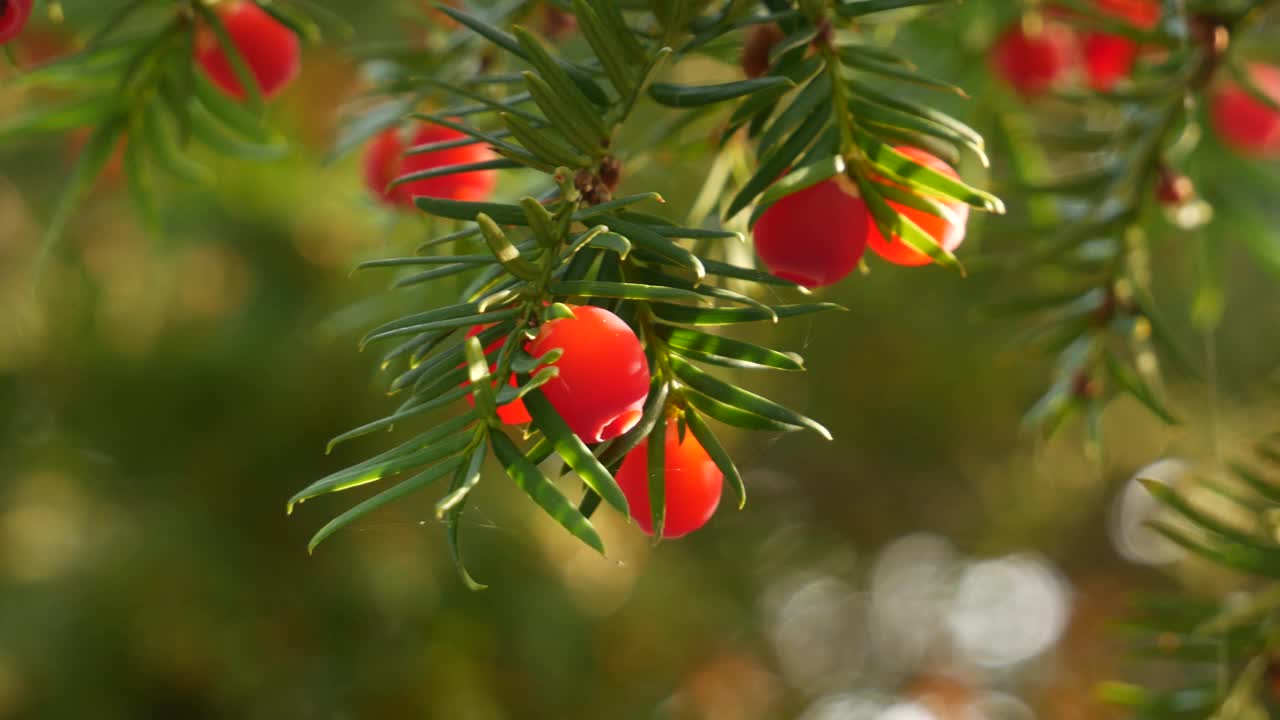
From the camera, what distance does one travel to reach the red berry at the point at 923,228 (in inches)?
15.6

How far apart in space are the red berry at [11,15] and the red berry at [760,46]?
0.89 feet

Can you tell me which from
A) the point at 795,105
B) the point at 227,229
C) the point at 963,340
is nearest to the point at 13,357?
the point at 227,229

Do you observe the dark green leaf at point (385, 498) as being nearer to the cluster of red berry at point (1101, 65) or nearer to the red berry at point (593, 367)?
the red berry at point (593, 367)

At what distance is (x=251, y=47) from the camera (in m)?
0.61

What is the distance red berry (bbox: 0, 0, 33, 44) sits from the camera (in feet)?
1.35

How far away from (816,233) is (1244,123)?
543mm

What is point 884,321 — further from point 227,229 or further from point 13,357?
point 13,357

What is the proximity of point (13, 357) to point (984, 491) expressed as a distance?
1829 mm

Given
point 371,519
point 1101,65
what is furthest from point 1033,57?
point 371,519

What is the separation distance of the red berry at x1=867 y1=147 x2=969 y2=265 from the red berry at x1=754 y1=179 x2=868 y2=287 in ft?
0.05

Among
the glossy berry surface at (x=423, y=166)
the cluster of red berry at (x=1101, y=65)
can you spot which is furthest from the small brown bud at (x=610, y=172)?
the cluster of red berry at (x=1101, y=65)

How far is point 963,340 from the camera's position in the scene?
198 centimetres

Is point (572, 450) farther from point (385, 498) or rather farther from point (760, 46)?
point (760, 46)

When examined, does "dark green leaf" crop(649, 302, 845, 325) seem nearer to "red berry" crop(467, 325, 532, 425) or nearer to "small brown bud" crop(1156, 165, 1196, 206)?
"red berry" crop(467, 325, 532, 425)
